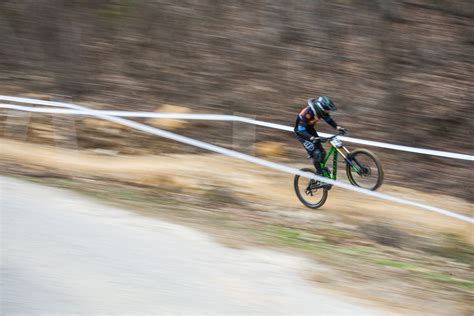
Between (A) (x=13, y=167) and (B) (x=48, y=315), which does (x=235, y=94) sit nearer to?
(A) (x=13, y=167)

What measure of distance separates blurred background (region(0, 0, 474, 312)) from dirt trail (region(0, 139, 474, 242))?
0.08 meters

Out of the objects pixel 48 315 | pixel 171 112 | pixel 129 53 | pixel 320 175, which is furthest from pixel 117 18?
pixel 48 315

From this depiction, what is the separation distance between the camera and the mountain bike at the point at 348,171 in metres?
10.5

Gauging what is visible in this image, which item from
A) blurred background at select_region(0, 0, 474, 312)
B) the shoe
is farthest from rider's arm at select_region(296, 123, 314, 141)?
blurred background at select_region(0, 0, 474, 312)

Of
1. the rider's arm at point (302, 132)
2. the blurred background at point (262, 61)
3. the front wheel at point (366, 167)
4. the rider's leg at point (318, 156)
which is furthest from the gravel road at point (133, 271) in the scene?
the blurred background at point (262, 61)

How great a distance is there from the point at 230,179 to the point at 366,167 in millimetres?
2623

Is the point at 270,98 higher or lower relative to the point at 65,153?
higher

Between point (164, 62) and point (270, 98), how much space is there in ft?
10.5

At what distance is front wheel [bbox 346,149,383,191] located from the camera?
34.3 ft

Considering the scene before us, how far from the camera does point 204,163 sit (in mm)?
12594

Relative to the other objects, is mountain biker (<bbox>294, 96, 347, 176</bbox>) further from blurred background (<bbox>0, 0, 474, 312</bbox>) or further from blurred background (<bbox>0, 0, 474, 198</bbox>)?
blurred background (<bbox>0, 0, 474, 198</bbox>)

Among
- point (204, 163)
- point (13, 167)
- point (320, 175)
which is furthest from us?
point (204, 163)

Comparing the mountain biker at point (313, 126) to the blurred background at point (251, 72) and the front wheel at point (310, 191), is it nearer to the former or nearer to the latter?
the front wheel at point (310, 191)

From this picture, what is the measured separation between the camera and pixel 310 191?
10758 millimetres
